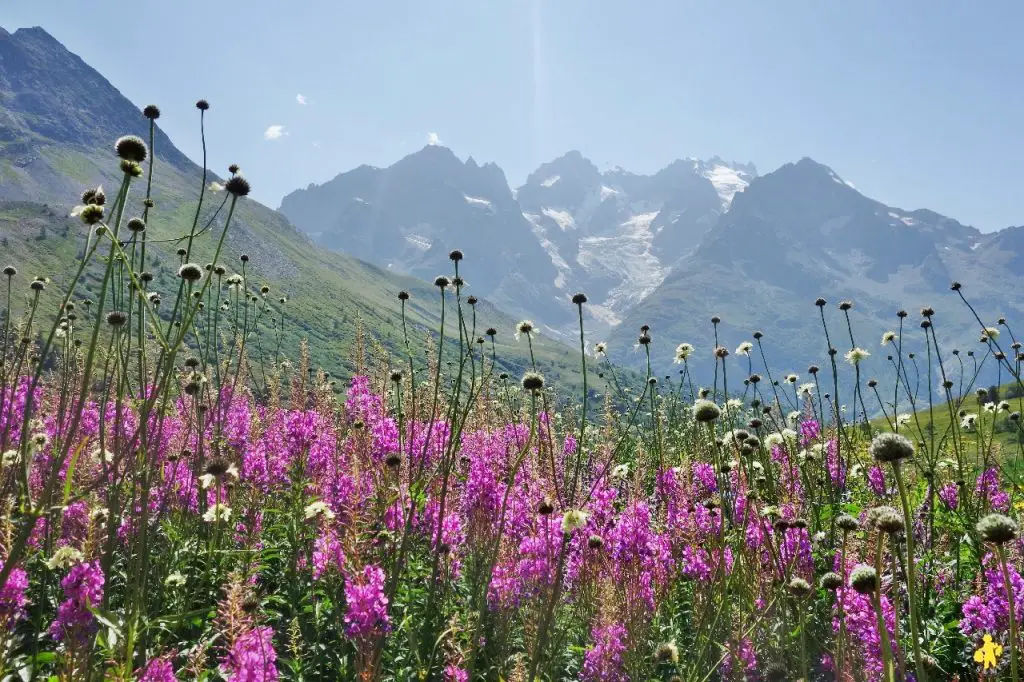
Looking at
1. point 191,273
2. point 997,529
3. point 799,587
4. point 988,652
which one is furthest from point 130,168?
point 988,652

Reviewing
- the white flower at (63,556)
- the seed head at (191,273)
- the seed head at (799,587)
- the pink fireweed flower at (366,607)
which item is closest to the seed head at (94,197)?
the seed head at (191,273)

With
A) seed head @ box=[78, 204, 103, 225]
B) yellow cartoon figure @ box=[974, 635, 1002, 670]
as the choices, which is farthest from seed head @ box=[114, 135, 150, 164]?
yellow cartoon figure @ box=[974, 635, 1002, 670]

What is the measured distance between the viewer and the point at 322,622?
4.65 meters

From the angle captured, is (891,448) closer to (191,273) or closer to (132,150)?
(191,273)

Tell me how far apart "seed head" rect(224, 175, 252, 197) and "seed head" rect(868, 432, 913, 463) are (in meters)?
3.22

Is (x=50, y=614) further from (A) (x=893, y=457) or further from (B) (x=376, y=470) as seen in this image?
(A) (x=893, y=457)

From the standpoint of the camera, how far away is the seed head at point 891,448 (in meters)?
1.89

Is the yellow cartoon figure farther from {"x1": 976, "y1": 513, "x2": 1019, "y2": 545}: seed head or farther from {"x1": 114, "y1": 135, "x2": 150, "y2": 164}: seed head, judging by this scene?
{"x1": 114, "y1": 135, "x2": 150, "y2": 164}: seed head

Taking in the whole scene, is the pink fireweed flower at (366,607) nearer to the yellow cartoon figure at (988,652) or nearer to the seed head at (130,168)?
the seed head at (130,168)

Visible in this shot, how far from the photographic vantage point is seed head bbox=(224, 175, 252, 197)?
11.6ft

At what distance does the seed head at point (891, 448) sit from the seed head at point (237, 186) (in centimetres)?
322

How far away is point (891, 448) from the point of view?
1.95 meters

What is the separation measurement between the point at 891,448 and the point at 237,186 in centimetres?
338

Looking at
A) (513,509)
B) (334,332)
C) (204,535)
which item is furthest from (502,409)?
(334,332)
